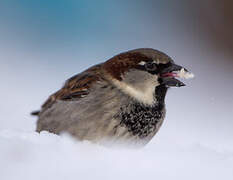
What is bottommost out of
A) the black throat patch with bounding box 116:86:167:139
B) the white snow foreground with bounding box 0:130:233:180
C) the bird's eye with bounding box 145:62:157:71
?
the white snow foreground with bounding box 0:130:233:180

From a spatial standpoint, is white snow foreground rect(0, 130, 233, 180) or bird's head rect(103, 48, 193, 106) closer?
white snow foreground rect(0, 130, 233, 180)

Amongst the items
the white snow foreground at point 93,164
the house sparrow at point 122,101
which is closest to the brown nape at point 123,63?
the house sparrow at point 122,101

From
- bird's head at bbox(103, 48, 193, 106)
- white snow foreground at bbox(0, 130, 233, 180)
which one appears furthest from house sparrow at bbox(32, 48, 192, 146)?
white snow foreground at bbox(0, 130, 233, 180)

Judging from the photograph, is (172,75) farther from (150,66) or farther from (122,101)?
(122,101)

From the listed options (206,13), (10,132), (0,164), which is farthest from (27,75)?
(0,164)

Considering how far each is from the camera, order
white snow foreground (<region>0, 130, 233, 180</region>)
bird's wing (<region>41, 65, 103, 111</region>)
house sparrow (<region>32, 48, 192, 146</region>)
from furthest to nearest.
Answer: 1. bird's wing (<region>41, 65, 103, 111</region>)
2. house sparrow (<region>32, 48, 192, 146</region>)
3. white snow foreground (<region>0, 130, 233, 180</region>)

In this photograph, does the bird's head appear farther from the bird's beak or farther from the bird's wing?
the bird's wing

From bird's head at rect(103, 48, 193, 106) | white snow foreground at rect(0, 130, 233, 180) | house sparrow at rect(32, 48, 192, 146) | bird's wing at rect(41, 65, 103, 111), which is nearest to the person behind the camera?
white snow foreground at rect(0, 130, 233, 180)

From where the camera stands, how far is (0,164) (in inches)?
51.6

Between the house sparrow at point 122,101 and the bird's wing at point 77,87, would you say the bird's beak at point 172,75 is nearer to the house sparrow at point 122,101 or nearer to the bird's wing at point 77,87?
the house sparrow at point 122,101

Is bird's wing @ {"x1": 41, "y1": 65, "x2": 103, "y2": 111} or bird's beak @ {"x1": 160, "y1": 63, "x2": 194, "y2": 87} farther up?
bird's beak @ {"x1": 160, "y1": 63, "x2": 194, "y2": 87}

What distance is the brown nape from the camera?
2.67 m

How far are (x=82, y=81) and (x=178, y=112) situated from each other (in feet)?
7.38

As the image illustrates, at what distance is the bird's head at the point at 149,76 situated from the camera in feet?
8.64
